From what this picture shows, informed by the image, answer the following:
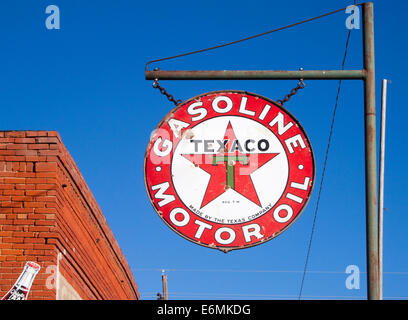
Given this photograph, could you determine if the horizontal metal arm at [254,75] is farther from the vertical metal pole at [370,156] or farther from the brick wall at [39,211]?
the brick wall at [39,211]

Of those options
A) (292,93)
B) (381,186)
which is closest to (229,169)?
(292,93)

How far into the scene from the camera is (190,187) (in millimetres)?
7945

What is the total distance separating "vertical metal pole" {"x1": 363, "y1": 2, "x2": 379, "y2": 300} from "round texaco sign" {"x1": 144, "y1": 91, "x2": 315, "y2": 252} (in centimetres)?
60

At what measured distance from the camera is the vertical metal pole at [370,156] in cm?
767

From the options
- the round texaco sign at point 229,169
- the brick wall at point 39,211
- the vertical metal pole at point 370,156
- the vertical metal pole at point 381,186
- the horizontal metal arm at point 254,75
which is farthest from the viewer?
the vertical metal pole at point 381,186

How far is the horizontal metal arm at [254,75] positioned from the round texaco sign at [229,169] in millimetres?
278

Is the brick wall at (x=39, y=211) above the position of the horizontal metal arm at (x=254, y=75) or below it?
below

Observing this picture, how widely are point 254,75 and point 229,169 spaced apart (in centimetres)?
110

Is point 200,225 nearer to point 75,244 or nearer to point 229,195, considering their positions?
point 229,195

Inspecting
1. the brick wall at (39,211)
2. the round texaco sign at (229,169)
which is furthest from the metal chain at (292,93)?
the brick wall at (39,211)

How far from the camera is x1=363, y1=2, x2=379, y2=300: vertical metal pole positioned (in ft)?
25.2

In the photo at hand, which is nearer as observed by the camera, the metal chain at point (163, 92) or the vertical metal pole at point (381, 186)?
the metal chain at point (163, 92)

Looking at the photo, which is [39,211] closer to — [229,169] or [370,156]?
[229,169]

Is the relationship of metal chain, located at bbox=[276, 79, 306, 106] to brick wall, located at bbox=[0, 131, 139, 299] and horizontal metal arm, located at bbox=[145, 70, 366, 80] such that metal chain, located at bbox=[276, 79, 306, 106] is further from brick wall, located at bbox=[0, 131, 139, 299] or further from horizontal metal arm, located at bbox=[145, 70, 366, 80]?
brick wall, located at bbox=[0, 131, 139, 299]
